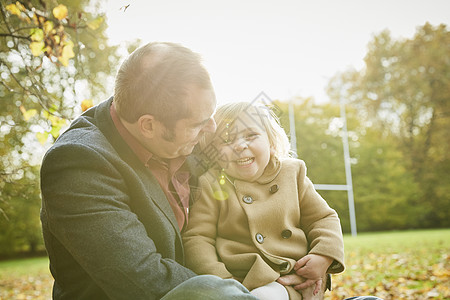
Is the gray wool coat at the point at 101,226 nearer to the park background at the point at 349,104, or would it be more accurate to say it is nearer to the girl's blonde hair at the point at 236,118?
the girl's blonde hair at the point at 236,118

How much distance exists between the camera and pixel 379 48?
2067cm

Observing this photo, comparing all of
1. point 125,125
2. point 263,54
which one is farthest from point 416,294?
point 263,54

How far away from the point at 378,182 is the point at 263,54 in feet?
34.6

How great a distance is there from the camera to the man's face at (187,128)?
5.30 feet

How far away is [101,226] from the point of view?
1.25 metres

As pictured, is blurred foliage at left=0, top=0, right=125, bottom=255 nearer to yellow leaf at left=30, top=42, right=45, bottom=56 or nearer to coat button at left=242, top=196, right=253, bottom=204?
yellow leaf at left=30, top=42, right=45, bottom=56

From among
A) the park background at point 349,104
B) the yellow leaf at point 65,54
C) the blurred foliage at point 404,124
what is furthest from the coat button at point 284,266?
the blurred foliage at point 404,124

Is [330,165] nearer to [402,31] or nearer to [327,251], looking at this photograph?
[402,31]

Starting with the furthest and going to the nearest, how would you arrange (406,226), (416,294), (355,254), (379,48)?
(379,48) < (406,226) < (355,254) < (416,294)

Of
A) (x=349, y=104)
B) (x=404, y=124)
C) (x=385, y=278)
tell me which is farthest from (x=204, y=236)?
(x=404, y=124)

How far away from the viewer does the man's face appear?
1.61 m

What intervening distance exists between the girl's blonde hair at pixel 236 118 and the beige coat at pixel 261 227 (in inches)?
4.6

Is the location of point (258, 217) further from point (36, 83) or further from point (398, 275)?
point (398, 275)

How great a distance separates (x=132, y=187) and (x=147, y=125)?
0.27 meters
